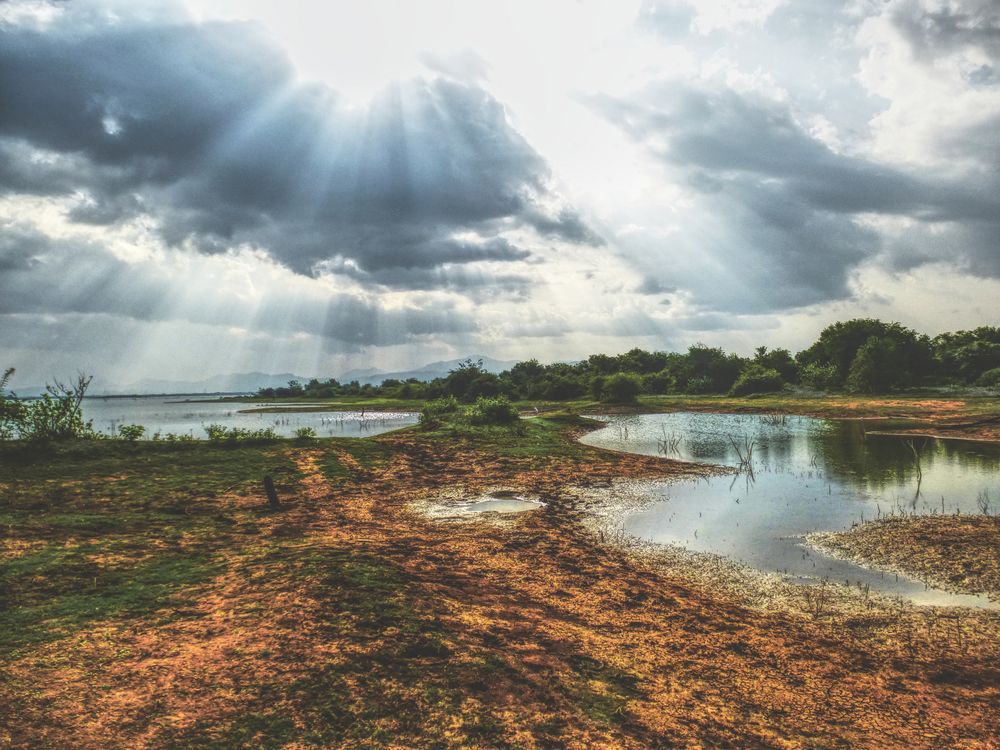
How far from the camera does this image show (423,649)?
7.08m

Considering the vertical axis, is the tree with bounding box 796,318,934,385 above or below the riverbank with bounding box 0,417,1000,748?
above

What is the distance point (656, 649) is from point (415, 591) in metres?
4.19

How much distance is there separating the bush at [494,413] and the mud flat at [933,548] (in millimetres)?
26508

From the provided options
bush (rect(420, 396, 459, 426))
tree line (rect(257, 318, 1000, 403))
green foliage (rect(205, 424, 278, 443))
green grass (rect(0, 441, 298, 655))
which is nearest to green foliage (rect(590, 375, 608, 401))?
tree line (rect(257, 318, 1000, 403))

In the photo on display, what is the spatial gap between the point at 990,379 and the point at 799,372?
104 feet

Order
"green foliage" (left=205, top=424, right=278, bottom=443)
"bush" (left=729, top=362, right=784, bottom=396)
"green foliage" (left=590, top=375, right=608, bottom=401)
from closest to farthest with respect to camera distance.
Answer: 1. "green foliage" (left=205, top=424, right=278, bottom=443)
2. "green foliage" (left=590, top=375, right=608, bottom=401)
3. "bush" (left=729, top=362, right=784, bottom=396)

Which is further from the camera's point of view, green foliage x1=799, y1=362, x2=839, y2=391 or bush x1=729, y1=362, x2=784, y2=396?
bush x1=729, y1=362, x2=784, y2=396

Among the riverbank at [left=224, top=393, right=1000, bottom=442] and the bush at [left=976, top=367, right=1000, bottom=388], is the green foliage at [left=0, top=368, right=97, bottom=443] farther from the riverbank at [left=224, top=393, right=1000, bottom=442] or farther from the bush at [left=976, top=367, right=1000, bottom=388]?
the bush at [left=976, top=367, right=1000, bottom=388]

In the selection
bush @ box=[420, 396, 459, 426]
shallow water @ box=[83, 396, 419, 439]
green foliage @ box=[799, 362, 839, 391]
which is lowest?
shallow water @ box=[83, 396, 419, 439]

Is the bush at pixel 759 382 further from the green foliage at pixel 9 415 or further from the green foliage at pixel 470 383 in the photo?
the green foliage at pixel 9 415

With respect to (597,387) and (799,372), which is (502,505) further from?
(799,372)

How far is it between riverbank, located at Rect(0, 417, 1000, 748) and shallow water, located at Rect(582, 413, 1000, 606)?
7.22 ft

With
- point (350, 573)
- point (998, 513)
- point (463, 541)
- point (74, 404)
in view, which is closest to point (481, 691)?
point (350, 573)

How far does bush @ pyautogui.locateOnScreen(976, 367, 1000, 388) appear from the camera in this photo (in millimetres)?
71750
